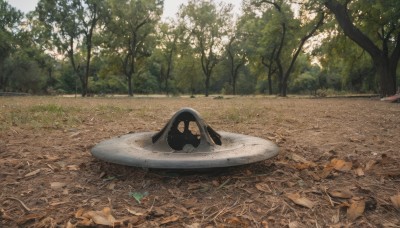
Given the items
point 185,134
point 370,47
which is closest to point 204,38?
point 370,47

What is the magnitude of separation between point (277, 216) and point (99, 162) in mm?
2007

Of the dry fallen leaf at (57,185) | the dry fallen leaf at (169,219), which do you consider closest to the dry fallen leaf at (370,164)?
the dry fallen leaf at (169,219)

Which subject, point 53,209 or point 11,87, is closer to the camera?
point 53,209

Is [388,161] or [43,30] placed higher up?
[43,30]

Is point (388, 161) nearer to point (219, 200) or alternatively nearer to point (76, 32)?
point (219, 200)

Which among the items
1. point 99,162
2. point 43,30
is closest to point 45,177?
point 99,162

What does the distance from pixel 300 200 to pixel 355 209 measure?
0.37 m

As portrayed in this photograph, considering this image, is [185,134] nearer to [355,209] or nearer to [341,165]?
[341,165]

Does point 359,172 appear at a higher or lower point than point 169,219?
higher

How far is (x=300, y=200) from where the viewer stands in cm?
243

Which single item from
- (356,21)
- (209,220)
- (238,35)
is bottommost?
(209,220)

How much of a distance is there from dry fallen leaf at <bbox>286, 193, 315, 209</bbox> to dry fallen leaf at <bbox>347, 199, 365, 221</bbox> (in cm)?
25

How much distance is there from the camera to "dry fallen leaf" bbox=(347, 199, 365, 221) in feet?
7.27

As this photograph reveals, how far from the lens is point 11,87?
4441 centimetres
